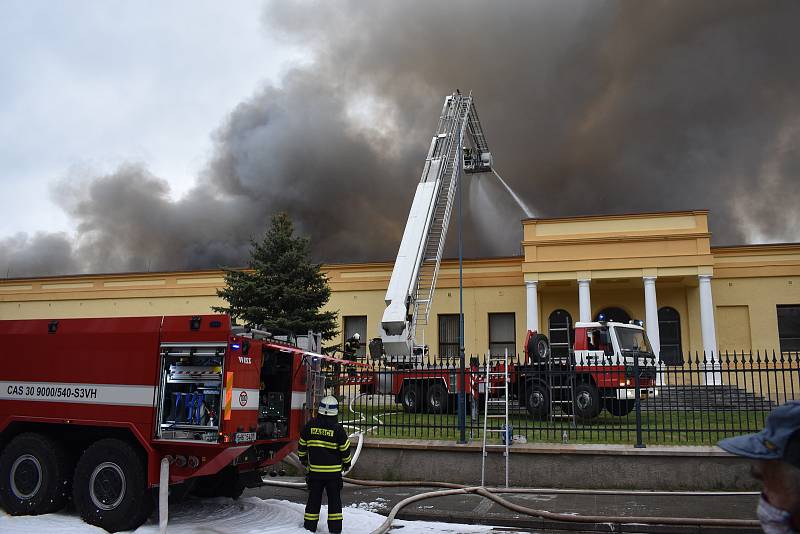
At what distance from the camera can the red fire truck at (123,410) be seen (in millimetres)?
7227

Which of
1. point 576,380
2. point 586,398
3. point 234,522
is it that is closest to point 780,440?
point 234,522

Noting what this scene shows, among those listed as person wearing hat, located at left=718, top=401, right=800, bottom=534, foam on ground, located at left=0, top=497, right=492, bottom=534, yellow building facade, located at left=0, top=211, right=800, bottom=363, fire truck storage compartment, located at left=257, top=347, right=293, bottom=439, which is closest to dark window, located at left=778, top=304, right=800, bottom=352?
yellow building facade, located at left=0, top=211, right=800, bottom=363

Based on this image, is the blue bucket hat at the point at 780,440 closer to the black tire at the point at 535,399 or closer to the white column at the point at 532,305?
the black tire at the point at 535,399

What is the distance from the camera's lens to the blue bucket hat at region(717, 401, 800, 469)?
2.31 metres

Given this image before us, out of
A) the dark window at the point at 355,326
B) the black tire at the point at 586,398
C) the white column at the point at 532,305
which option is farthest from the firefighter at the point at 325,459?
the dark window at the point at 355,326

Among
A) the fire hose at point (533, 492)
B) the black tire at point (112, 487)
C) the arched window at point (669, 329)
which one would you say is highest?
the arched window at point (669, 329)

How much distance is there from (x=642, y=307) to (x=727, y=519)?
691 inches

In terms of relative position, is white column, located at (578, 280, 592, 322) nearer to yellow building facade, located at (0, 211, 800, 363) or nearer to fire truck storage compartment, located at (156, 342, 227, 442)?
yellow building facade, located at (0, 211, 800, 363)

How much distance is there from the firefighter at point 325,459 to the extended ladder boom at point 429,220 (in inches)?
346

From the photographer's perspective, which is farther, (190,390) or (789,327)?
(789,327)

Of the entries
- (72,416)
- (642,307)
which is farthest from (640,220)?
(72,416)

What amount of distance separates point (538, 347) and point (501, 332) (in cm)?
995

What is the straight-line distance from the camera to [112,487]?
289 inches

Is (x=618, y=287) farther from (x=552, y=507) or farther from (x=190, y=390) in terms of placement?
(x=190, y=390)
